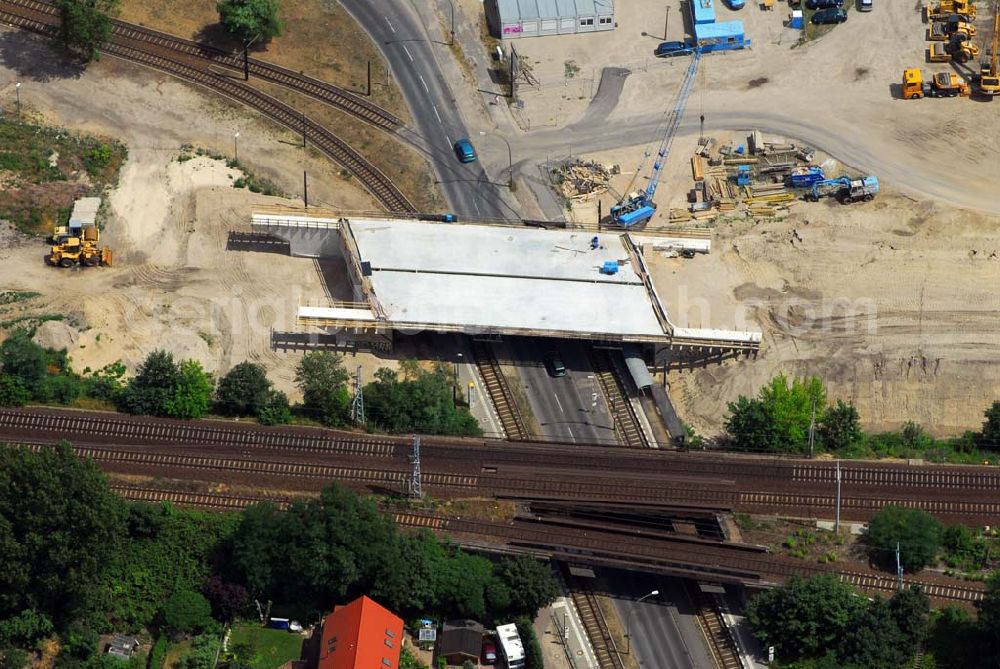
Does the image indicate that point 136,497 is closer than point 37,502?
No

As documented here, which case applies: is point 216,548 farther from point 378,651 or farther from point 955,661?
point 955,661

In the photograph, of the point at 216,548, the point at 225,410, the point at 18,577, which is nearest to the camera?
the point at 18,577

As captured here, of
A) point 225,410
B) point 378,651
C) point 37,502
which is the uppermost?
point 225,410

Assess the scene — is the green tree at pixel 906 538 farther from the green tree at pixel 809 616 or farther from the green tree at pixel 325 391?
the green tree at pixel 325 391

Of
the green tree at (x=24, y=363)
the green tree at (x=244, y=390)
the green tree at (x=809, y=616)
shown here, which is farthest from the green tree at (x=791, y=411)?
the green tree at (x=24, y=363)

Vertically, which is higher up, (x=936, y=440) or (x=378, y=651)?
(x=936, y=440)

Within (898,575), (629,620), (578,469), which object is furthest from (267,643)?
(898,575)

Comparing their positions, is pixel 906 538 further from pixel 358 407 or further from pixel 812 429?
pixel 358 407

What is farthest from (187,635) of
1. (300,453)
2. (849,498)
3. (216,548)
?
(849,498)
